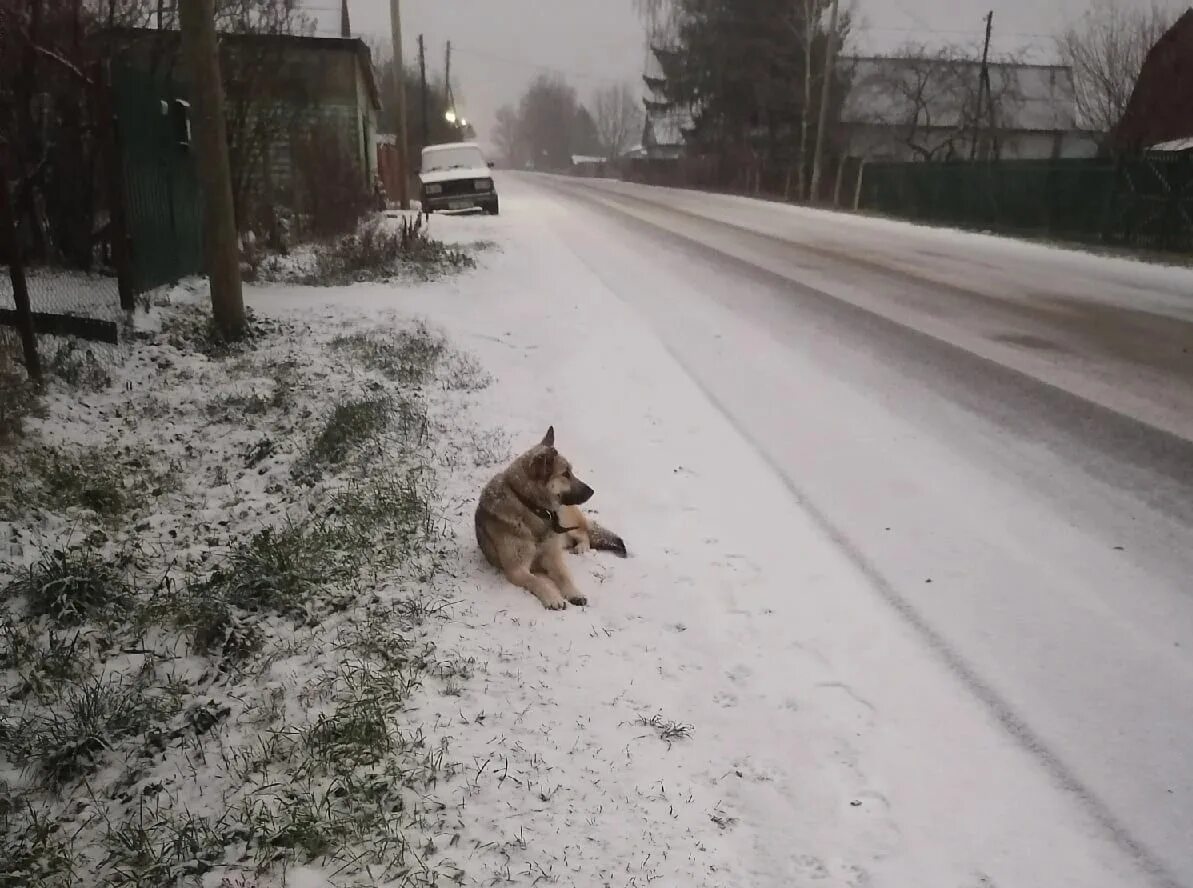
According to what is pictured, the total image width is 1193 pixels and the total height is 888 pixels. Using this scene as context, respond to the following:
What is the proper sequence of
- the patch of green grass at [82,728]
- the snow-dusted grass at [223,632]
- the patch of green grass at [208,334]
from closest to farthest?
1. the snow-dusted grass at [223,632]
2. the patch of green grass at [82,728]
3. the patch of green grass at [208,334]

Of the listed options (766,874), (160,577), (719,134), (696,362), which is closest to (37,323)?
(160,577)

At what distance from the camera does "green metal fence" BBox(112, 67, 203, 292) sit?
29.3ft

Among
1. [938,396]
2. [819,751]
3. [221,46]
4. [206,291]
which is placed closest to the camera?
[819,751]

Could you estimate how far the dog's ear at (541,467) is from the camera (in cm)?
420

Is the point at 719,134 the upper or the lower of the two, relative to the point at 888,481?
upper

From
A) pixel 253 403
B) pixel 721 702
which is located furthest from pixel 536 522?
pixel 253 403

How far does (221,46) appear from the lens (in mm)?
12234

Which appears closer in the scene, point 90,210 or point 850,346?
point 850,346

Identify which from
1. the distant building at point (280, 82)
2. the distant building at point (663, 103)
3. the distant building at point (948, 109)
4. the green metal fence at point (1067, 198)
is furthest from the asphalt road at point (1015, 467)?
the distant building at point (663, 103)

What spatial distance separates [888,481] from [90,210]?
30.0ft

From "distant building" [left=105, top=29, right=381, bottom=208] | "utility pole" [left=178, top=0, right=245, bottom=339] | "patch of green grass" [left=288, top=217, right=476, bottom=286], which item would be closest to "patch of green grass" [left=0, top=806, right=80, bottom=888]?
"utility pole" [left=178, top=0, right=245, bottom=339]

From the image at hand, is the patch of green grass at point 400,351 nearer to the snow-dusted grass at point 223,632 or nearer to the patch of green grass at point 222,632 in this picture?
the snow-dusted grass at point 223,632

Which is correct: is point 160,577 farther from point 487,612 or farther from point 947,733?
point 947,733

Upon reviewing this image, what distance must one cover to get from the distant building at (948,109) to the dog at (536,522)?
37567 mm
